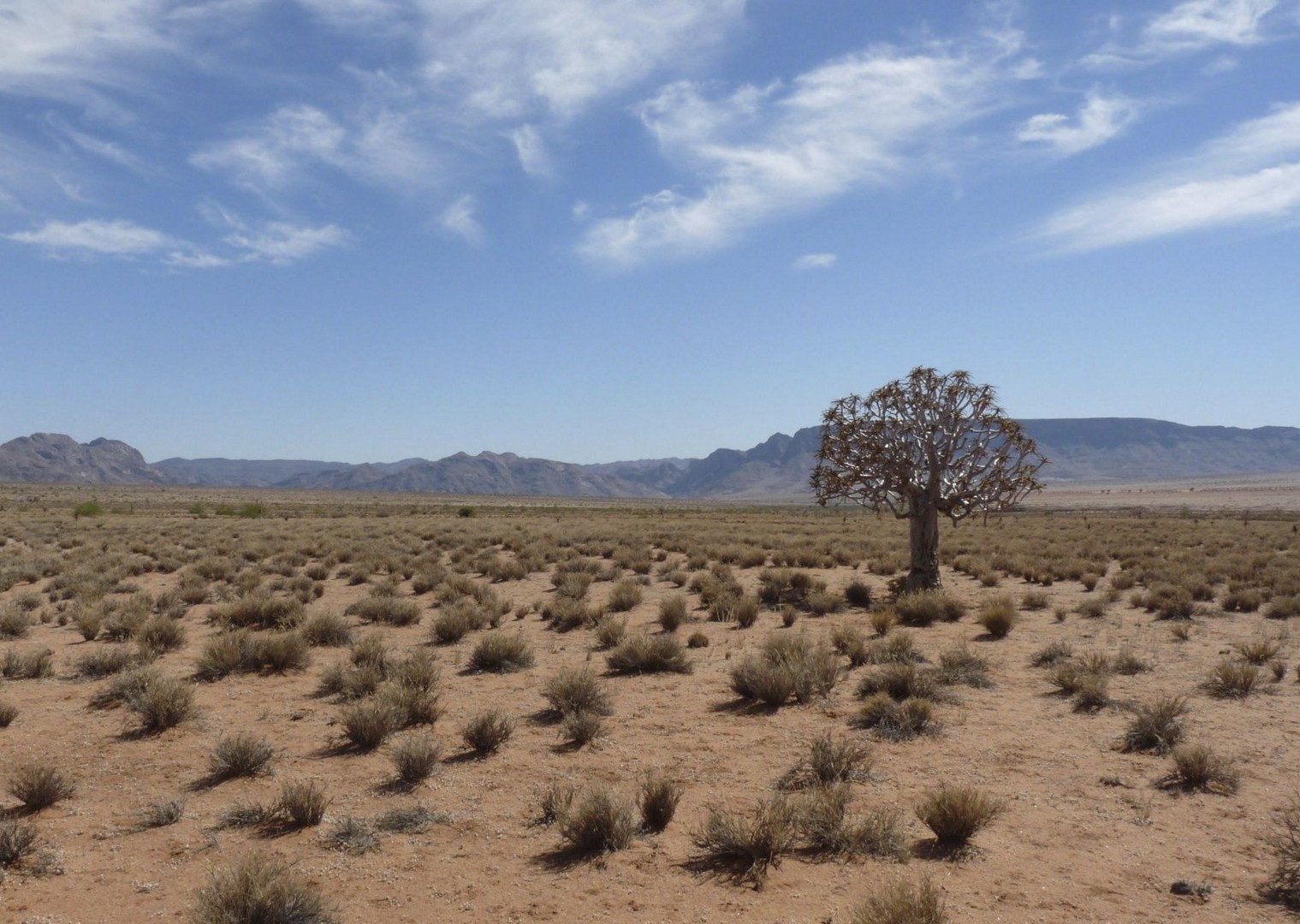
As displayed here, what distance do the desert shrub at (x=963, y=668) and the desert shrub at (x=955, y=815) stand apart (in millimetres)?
4882

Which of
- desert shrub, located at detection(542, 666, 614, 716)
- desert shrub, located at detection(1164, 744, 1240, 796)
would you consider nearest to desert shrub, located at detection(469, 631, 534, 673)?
desert shrub, located at detection(542, 666, 614, 716)

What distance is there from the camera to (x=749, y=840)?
246 inches

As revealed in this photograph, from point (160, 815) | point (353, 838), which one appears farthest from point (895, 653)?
point (160, 815)

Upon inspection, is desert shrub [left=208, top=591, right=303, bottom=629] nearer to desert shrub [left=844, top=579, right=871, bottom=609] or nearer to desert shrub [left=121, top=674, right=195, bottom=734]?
desert shrub [left=121, top=674, right=195, bottom=734]

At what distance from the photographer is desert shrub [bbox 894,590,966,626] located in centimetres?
1639

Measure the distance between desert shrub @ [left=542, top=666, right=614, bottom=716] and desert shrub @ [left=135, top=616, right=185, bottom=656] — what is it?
7101 millimetres

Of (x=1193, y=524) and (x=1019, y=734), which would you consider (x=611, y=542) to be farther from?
(x=1193, y=524)

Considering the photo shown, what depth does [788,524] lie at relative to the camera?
52375 millimetres

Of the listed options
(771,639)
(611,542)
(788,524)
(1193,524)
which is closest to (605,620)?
(771,639)

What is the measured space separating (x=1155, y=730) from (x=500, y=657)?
8539 millimetres

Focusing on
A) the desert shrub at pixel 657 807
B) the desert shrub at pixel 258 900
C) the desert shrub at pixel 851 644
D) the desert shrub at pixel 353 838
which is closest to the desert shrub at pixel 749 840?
the desert shrub at pixel 657 807

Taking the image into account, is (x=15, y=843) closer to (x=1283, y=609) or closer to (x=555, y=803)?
(x=555, y=803)

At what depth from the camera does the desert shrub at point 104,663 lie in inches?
471

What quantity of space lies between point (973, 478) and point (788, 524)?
32942mm
